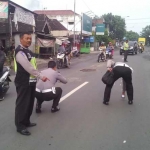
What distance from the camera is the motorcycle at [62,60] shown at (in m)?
14.0

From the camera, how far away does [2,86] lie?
20.6ft

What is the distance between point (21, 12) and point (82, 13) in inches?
772

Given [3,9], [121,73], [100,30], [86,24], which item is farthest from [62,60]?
[100,30]

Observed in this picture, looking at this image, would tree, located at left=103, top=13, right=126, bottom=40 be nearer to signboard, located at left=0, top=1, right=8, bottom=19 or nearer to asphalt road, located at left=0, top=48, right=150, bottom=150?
signboard, located at left=0, top=1, right=8, bottom=19

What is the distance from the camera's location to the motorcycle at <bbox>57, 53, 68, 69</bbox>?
14047 millimetres

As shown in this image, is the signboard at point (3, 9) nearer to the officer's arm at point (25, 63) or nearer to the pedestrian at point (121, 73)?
the pedestrian at point (121, 73)

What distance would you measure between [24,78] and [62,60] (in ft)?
34.3

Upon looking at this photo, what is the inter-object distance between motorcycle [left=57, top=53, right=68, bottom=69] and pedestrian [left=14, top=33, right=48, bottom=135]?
10120mm

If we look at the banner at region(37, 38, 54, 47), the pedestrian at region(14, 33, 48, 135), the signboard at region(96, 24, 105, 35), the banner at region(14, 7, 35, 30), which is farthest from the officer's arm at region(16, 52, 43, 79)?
the signboard at region(96, 24, 105, 35)

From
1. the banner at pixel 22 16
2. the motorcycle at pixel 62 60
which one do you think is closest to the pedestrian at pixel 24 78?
the motorcycle at pixel 62 60

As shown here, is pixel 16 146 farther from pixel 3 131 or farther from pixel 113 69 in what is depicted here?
pixel 113 69

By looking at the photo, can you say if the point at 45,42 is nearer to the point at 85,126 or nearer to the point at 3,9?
the point at 3,9

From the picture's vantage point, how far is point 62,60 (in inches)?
559

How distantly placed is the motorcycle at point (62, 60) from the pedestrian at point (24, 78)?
398 inches
